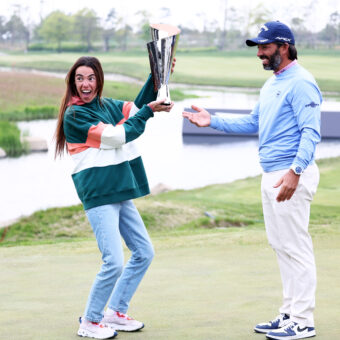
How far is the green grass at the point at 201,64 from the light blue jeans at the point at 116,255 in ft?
132

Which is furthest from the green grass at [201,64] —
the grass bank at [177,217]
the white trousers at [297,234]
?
the white trousers at [297,234]

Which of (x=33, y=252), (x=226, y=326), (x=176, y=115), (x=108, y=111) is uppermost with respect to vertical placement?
(x=108, y=111)

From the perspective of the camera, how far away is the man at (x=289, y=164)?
12.9 ft

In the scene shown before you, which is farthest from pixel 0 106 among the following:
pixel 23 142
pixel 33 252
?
pixel 33 252

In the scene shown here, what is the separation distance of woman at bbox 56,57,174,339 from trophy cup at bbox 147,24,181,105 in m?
0.18

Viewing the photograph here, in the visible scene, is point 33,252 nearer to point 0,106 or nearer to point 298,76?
point 298,76

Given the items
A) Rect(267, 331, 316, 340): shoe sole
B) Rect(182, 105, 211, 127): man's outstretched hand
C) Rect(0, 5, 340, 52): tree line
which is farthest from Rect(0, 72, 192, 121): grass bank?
Rect(267, 331, 316, 340): shoe sole

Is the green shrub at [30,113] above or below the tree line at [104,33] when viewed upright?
below

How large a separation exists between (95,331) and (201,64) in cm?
4549

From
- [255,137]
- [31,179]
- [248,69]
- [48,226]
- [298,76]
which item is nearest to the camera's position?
[298,76]

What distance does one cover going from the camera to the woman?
13.6ft

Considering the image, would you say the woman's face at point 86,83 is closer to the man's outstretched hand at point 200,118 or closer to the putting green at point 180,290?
the man's outstretched hand at point 200,118

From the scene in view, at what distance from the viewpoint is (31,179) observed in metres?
25.5

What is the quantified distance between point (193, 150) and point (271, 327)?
1090 inches
